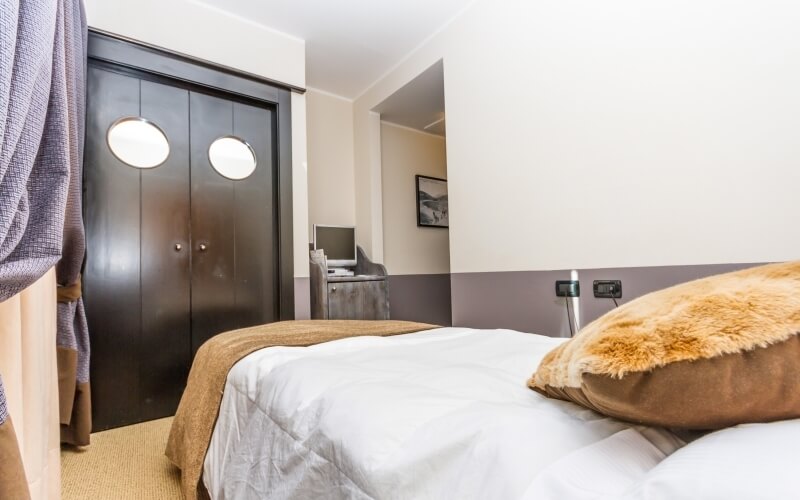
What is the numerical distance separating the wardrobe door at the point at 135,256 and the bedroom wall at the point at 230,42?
0.96 ft

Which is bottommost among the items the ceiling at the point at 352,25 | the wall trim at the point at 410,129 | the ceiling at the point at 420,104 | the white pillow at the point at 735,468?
the white pillow at the point at 735,468

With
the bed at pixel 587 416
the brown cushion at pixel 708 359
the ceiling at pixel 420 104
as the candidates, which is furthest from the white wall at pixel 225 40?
the brown cushion at pixel 708 359

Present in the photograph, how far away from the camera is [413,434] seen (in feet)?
1.91

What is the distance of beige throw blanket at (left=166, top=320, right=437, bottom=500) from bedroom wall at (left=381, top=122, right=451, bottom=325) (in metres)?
2.33

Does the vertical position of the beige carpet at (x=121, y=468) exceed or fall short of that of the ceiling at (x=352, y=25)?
it falls short

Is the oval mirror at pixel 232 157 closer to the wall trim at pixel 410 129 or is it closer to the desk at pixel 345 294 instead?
the desk at pixel 345 294

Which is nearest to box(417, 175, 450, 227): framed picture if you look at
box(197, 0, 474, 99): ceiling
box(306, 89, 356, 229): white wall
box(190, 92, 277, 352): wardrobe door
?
box(306, 89, 356, 229): white wall

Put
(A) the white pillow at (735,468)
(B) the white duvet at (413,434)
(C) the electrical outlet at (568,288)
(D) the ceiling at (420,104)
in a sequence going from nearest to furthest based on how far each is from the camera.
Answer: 1. (A) the white pillow at (735,468)
2. (B) the white duvet at (413,434)
3. (C) the electrical outlet at (568,288)
4. (D) the ceiling at (420,104)

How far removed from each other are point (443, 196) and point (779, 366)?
3.95 metres

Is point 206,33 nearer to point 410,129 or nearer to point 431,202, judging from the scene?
point 410,129

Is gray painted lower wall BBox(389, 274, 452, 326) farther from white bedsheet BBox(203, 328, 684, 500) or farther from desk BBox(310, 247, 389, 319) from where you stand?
white bedsheet BBox(203, 328, 684, 500)

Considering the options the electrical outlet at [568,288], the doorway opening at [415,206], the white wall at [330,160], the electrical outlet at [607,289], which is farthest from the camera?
the doorway opening at [415,206]

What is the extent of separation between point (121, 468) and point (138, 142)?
1778 millimetres

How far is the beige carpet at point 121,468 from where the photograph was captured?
4.84 ft
